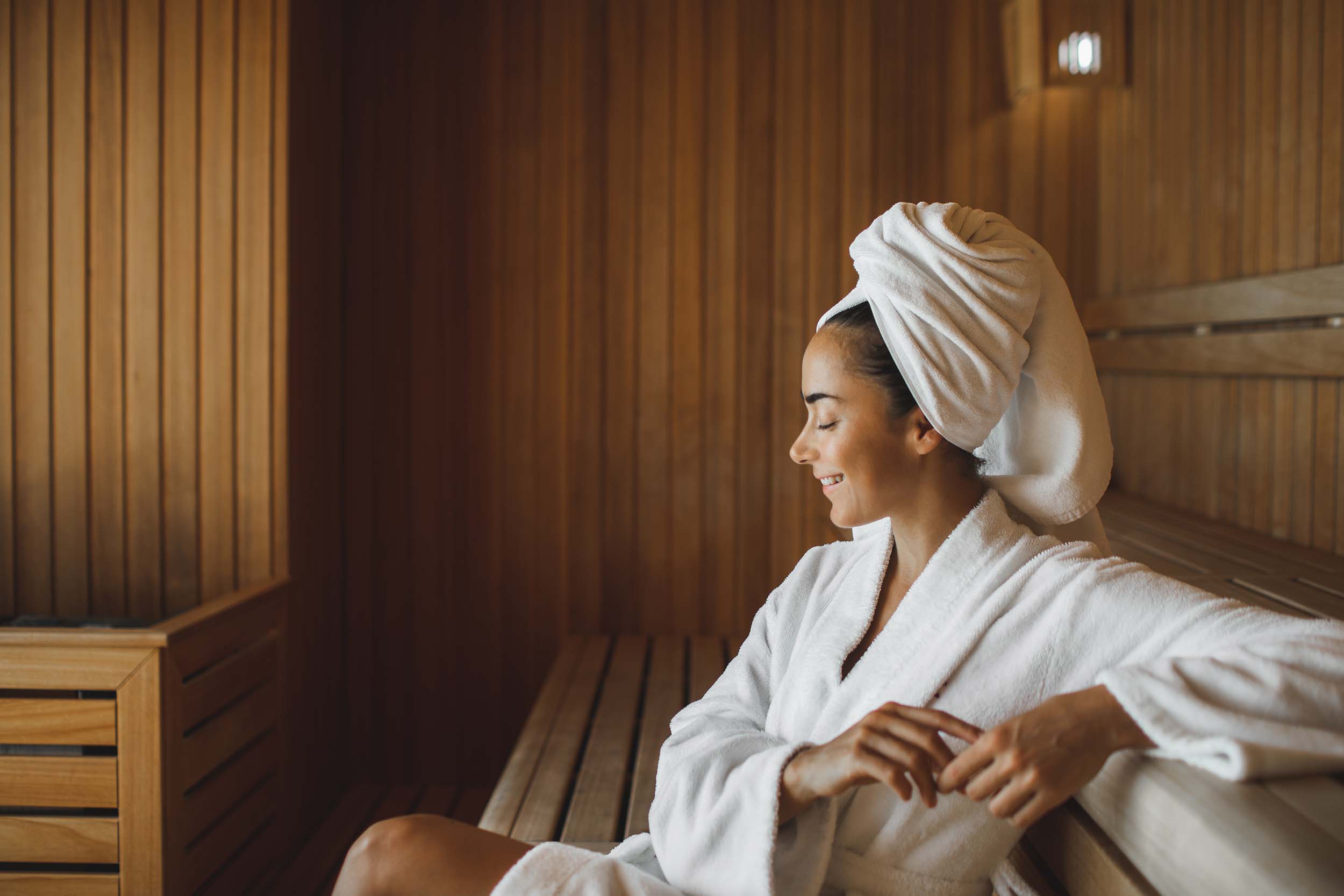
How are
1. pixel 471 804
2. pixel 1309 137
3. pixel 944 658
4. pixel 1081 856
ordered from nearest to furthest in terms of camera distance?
pixel 1081 856, pixel 944 658, pixel 1309 137, pixel 471 804

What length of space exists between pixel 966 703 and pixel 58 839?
2.12 metres

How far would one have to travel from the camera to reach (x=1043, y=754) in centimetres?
88

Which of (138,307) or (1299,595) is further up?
(138,307)

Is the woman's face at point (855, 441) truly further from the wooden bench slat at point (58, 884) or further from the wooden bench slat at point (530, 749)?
the wooden bench slat at point (58, 884)

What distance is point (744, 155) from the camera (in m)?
3.33

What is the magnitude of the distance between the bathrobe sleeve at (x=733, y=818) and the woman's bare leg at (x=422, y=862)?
198mm

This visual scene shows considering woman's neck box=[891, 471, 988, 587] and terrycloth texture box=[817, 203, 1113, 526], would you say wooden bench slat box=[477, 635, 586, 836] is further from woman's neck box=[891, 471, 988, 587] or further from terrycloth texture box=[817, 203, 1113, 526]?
terrycloth texture box=[817, 203, 1113, 526]

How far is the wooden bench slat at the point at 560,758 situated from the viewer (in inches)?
75.5

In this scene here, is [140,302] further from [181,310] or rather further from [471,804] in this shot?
[471,804]

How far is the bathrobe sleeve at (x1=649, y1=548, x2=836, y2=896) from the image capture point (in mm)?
1071

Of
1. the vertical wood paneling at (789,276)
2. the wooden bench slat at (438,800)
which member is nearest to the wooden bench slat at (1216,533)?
the vertical wood paneling at (789,276)

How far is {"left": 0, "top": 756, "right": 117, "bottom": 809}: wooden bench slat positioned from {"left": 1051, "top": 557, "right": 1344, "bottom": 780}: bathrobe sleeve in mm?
2176

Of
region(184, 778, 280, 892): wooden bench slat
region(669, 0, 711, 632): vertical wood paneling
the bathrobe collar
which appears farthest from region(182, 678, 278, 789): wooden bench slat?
the bathrobe collar

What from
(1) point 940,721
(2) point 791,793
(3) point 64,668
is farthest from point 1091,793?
(3) point 64,668
